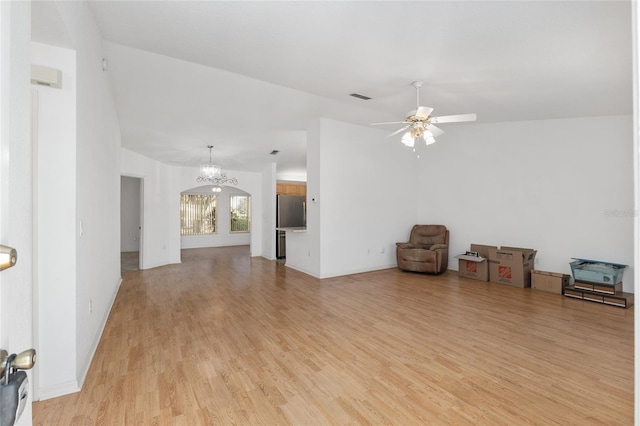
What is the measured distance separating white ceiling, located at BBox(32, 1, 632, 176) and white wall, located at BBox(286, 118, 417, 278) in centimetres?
72

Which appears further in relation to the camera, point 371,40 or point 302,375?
point 371,40

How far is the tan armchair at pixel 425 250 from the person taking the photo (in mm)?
5887

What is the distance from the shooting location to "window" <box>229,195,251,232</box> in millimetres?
11437

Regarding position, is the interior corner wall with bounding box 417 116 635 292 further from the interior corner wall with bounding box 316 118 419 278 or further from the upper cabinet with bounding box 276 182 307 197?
the upper cabinet with bounding box 276 182 307 197

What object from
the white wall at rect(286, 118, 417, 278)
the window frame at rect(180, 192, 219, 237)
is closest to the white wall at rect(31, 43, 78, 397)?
the white wall at rect(286, 118, 417, 278)

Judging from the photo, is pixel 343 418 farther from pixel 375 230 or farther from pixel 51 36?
pixel 375 230

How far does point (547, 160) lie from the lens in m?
5.25

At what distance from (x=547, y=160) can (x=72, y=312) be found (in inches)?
270

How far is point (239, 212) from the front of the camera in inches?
458

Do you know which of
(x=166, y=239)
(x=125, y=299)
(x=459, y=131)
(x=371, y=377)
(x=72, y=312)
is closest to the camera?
(x=72, y=312)

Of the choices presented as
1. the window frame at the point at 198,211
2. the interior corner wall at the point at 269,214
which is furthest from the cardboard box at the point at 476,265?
the window frame at the point at 198,211

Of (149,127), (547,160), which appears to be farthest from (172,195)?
(547,160)

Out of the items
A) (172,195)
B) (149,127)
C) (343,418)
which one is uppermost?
(149,127)

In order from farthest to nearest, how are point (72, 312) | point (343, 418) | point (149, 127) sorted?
point (149, 127) → point (72, 312) → point (343, 418)
